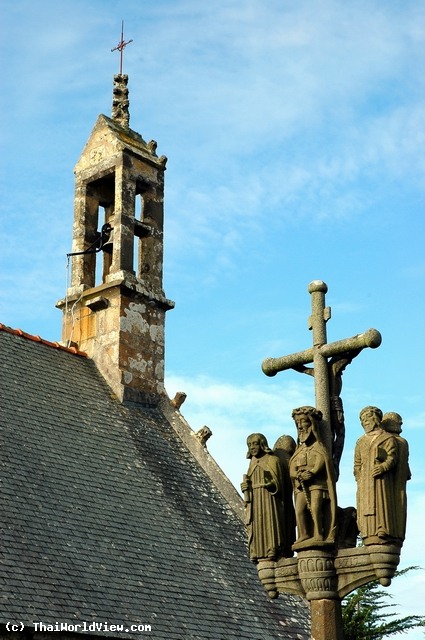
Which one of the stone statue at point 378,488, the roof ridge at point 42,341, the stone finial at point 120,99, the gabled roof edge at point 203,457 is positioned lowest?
the stone statue at point 378,488

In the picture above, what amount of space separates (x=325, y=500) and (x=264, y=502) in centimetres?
57

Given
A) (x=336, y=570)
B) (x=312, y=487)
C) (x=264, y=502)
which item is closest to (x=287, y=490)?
(x=264, y=502)

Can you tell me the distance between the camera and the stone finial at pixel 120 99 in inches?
786

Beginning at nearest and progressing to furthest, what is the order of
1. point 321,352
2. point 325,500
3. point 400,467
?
point 400,467
point 325,500
point 321,352

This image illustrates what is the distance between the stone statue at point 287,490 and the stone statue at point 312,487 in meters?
0.24

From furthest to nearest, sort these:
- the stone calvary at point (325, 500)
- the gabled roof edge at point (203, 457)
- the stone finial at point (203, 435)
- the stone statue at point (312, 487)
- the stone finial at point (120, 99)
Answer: the stone finial at point (120, 99), the stone finial at point (203, 435), the gabled roof edge at point (203, 457), the stone statue at point (312, 487), the stone calvary at point (325, 500)

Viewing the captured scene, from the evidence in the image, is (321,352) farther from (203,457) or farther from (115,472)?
(203,457)

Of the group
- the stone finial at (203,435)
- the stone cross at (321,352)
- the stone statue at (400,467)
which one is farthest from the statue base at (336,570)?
the stone finial at (203,435)

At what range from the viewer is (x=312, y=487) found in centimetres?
720

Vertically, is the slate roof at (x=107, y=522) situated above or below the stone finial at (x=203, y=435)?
below

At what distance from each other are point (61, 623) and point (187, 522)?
13.4 feet

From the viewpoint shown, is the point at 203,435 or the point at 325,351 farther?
the point at 203,435

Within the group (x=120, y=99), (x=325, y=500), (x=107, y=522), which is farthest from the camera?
(x=120, y=99)

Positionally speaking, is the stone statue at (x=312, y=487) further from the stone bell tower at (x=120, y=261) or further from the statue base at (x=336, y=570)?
the stone bell tower at (x=120, y=261)
